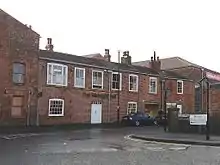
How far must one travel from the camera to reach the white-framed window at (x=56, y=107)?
3709cm

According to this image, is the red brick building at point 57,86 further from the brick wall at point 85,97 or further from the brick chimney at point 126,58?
the brick chimney at point 126,58

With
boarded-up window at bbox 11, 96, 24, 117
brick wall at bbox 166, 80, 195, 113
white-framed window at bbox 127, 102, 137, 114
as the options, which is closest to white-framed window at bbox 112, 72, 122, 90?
white-framed window at bbox 127, 102, 137, 114

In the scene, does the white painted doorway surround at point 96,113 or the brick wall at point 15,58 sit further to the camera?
the white painted doorway surround at point 96,113

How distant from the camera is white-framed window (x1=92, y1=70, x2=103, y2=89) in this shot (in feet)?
136

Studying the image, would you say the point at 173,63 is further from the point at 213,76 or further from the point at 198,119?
the point at 198,119

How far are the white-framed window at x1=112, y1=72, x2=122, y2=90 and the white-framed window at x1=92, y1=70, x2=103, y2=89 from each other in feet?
5.92

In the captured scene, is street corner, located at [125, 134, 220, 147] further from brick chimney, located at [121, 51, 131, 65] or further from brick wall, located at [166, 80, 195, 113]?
brick chimney, located at [121, 51, 131, 65]

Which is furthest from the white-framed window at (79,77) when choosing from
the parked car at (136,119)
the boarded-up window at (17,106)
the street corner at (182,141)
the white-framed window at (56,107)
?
the street corner at (182,141)

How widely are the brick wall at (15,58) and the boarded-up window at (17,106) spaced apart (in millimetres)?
265

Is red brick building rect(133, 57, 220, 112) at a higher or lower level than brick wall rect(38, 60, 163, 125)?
higher

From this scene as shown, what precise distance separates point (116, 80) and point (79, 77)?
5.30 m

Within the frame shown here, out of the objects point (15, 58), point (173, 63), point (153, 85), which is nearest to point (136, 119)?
point (153, 85)

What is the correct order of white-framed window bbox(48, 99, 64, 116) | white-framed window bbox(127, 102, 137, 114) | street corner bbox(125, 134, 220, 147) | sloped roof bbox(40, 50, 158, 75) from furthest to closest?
white-framed window bbox(127, 102, 137, 114) < sloped roof bbox(40, 50, 158, 75) < white-framed window bbox(48, 99, 64, 116) < street corner bbox(125, 134, 220, 147)

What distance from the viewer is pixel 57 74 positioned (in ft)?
125
